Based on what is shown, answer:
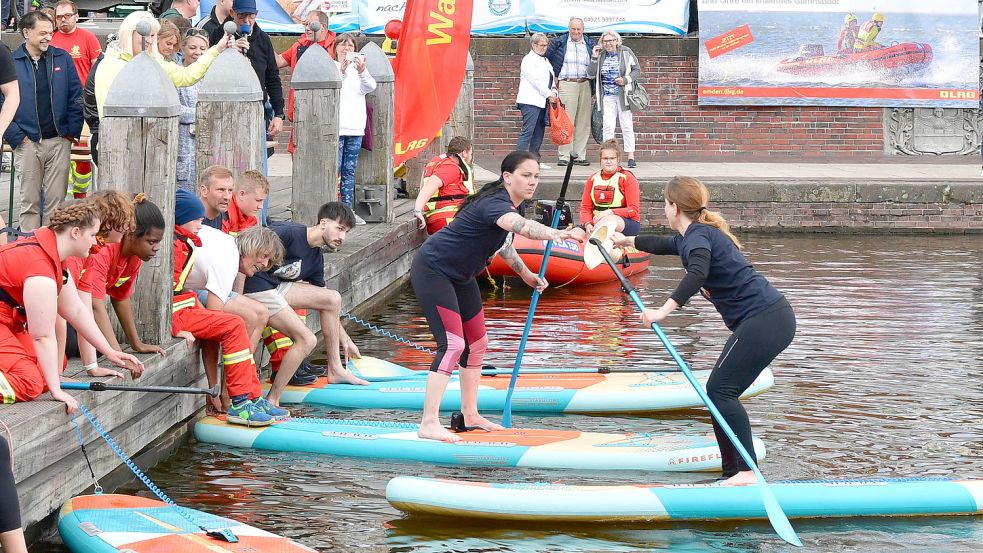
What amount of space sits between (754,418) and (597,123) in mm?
9712

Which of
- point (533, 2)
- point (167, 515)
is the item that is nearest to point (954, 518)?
point (167, 515)

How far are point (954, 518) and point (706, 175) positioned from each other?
10.6 metres

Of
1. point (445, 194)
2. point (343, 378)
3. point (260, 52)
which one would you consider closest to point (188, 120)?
point (260, 52)

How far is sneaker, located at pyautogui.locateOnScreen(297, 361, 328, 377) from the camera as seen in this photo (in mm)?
8992

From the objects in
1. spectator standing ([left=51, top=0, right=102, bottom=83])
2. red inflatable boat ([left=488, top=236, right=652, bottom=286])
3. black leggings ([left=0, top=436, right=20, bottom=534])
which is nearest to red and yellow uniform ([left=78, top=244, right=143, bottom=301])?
black leggings ([left=0, top=436, right=20, bottom=534])

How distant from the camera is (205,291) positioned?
310 inches

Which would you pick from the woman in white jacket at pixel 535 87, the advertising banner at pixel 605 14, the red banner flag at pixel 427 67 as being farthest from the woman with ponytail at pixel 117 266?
the advertising banner at pixel 605 14

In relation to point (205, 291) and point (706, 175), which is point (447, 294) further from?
point (706, 175)

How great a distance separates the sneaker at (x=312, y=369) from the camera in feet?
29.5

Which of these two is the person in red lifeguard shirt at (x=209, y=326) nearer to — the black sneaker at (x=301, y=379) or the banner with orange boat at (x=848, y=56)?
the black sneaker at (x=301, y=379)

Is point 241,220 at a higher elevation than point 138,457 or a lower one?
higher

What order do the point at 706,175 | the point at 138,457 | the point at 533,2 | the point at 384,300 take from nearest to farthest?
the point at 138,457 < the point at 384,300 < the point at 706,175 < the point at 533,2

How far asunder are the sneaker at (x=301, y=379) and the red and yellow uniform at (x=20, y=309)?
2982mm

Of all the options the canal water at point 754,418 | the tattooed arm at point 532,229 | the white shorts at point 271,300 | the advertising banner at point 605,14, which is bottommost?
the canal water at point 754,418
